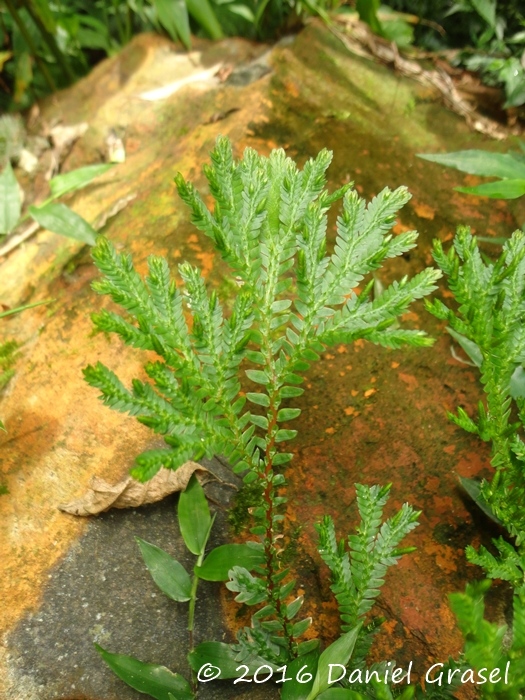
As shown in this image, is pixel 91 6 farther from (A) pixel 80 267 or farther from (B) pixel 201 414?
(B) pixel 201 414

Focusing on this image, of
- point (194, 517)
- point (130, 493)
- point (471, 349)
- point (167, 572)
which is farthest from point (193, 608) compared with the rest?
point (471, 349)

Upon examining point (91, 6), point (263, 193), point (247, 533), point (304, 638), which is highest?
point (91, 6)

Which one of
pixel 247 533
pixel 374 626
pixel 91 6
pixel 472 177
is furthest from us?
pixel 91 6

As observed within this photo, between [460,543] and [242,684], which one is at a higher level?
[242,684]

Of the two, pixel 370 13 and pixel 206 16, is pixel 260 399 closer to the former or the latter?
pixel 370 13

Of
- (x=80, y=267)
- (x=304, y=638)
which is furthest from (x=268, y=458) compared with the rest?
(x=80, y=267)

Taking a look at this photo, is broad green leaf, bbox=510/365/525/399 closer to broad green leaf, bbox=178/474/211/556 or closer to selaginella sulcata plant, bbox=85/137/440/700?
selaginella sulcata plant, bbox=85/137/440/700
